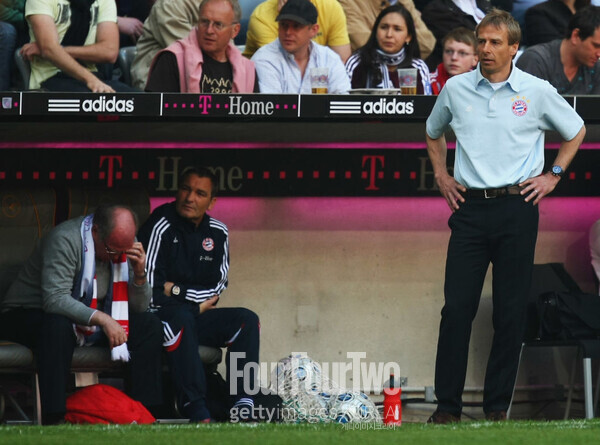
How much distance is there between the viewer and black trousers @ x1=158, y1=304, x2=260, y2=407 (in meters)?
6.78

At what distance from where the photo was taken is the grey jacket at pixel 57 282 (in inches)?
259

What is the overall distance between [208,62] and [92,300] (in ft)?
6.14

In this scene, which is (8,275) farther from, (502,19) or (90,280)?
(502,19)

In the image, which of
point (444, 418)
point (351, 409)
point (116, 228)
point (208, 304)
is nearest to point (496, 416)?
point (444, 418)

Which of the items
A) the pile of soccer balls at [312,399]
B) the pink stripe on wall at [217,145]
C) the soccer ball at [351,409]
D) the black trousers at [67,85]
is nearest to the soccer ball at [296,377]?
the pile of soccer balls at [312,399]

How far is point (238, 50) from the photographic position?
A: 25.7ft

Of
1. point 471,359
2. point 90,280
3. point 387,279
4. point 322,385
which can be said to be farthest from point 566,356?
point 90,280

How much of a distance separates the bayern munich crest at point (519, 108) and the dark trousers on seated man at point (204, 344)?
7.08 ft

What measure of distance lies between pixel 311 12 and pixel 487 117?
230cm

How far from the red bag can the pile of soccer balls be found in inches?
37.2

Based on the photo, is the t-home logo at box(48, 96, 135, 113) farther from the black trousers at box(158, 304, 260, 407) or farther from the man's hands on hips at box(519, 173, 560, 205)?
the man's hands on hips at box(519, 173, 560, 205)

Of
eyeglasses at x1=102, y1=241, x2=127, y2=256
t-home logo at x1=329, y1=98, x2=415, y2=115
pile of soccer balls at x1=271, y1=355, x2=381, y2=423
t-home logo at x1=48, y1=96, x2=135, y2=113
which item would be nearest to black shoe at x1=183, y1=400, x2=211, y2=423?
pile of soccer balls at x1=271, y1=355, x2=381, y2=423

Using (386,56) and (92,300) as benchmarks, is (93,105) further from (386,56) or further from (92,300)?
(386,56)

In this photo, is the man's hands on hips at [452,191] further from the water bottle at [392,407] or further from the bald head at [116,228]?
the bald head at [116,228]
